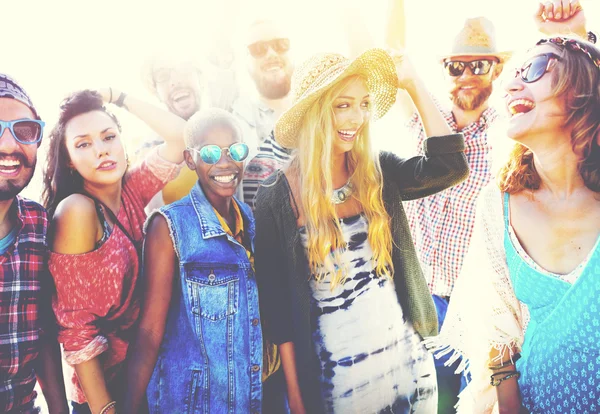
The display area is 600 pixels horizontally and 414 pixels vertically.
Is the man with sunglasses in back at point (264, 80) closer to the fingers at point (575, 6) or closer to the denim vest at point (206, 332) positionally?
the denim vest at point (206, 332)

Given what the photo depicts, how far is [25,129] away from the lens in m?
1.98

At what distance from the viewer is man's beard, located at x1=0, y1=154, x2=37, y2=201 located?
1.91 m

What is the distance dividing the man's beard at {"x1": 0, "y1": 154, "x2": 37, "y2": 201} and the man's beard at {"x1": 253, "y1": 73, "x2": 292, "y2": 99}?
2.01 meters

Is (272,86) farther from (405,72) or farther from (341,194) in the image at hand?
(341,194)

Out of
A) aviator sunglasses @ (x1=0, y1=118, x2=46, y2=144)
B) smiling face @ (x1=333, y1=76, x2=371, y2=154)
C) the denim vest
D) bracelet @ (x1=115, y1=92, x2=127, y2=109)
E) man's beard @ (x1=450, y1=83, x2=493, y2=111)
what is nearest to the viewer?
aviator sunglasses @ (x1=0, y1=118, x2=46, y2=144)

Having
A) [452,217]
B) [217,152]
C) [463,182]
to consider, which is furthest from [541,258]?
[463,182]

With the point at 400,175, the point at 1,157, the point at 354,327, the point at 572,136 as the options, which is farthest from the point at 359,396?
the point at 1,157


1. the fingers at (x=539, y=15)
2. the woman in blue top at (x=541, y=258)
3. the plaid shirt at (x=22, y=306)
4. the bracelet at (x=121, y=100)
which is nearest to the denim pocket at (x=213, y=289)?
the plaid shirt at (x=22, y=306)

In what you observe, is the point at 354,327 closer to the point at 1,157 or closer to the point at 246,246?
the point at 246,246

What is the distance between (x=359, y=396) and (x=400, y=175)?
3.63ft

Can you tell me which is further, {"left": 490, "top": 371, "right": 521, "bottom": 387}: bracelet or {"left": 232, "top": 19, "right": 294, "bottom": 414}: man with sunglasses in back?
{"left": 232, "top": 19, "right": 294, "bottom": 414}: man with sunglasses in back

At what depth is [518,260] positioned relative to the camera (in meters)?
1.84

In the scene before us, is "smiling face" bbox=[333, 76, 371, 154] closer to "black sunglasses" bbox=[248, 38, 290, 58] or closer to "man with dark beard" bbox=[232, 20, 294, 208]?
"man with dark beard" bbox=[232, 20, 294, 208]

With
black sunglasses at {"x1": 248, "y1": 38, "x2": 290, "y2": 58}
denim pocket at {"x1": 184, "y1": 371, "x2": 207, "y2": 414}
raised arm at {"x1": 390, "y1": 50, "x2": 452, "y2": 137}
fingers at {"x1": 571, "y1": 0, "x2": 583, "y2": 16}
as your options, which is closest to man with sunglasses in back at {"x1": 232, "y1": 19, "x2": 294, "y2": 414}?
black sunglasses at {"x1": 248, "y1": 38, "x2": 290, "y2": 58}
